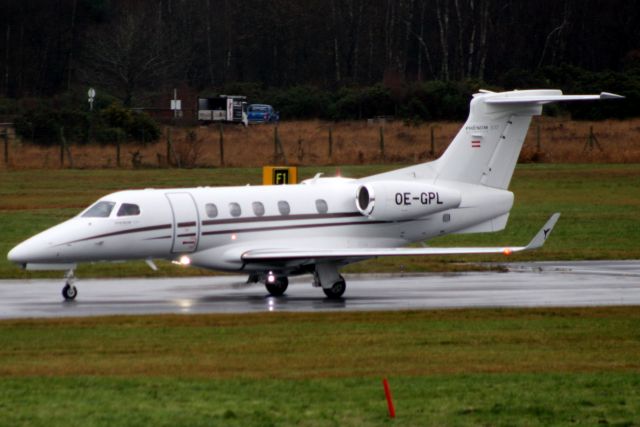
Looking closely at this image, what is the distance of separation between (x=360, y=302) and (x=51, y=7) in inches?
3185

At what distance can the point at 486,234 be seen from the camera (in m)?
37.9

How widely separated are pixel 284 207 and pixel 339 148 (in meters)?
36.2

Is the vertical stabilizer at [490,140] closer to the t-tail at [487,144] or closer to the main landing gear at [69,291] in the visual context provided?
the t-tail at [487,144]

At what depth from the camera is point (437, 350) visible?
62.3ft

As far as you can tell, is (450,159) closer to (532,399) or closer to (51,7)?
(532,399)

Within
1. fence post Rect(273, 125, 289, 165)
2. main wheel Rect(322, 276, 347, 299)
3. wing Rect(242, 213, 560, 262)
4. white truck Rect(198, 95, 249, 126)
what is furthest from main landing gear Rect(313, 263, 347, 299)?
white truck Rect(198, 95, 249, 126)

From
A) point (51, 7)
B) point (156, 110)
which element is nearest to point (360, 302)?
point (156, 110)

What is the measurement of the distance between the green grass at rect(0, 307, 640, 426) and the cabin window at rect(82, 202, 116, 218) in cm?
339

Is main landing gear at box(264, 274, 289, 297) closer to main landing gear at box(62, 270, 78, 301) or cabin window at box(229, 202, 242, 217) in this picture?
cabin window at box(229, 202, 242, 217)

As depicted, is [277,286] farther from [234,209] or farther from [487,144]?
[487,144]

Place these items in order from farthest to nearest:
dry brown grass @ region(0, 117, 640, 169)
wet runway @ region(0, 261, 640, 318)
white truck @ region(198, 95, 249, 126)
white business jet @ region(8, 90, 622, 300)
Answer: white truck @ region(198, 95, 249, 126) < dry brown grass @ region(0, 117, 640, 169) < white business jet @ region(8, 90, 622, 300) < wet runway @ region(0, 261, 640, 318)

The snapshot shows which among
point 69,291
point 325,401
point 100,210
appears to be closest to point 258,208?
point 100,210

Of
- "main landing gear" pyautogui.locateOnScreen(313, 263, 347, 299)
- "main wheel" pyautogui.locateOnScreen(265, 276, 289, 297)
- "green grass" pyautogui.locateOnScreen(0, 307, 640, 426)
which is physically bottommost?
"main wheel" pyautogui.locateOnScreen(265, 276, 289, 297)

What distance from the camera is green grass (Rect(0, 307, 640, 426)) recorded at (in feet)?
47.1
